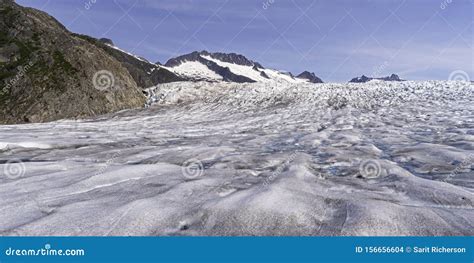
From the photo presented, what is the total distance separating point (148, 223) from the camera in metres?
4.32

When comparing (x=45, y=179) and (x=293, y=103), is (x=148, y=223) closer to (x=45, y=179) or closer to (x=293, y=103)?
(x=45, y=179)

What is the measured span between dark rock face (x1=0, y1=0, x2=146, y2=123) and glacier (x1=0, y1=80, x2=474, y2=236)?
12376 millimetres

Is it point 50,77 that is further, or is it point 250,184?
point 50,77

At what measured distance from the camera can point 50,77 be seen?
76.7ft

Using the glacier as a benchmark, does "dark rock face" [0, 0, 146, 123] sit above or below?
above

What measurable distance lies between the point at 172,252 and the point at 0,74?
81.1ft

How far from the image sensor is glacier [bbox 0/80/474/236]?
426 centimetres

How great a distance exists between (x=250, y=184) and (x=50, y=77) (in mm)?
21524

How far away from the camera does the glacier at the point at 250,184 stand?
4258 mm

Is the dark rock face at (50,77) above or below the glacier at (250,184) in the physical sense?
above

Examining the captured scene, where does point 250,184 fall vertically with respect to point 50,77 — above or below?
below

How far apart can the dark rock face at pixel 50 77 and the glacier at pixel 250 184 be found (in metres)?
12.4

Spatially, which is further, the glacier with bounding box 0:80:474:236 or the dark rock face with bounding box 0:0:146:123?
the dark rock face with bounding box 0:0:146:123

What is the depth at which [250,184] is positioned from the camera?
5887 millimetres
